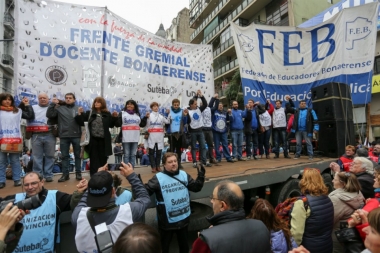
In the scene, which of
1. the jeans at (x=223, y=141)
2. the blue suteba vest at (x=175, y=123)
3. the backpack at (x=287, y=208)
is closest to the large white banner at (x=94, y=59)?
the blue suteba vest at (x=175, y=123)

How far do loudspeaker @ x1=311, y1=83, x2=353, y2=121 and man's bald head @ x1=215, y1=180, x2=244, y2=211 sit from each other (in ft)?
19.1

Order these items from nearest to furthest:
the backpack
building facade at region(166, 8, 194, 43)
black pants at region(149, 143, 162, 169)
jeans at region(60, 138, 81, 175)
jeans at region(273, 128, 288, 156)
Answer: the backpack, jeans at region(60, 138, 81, 175), black pants at region(149, 143, 162, 169), jeans at region(273, 128, 288, 156), building facade at region(166, 8, 194, 43)

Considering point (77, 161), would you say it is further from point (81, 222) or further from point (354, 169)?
point (354, 169)

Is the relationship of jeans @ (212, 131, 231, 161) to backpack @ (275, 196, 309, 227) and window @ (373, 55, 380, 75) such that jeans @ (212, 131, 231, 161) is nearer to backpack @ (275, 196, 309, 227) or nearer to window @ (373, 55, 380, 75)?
backpack @ (275, 196, 309, 227)

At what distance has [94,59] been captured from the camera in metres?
4.49

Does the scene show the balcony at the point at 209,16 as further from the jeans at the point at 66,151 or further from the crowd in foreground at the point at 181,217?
the crowd in foreground at the point at 181,217

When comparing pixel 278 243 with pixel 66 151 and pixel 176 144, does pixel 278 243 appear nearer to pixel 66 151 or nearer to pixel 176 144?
pixel 176 144

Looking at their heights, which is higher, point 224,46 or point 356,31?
point 224,46

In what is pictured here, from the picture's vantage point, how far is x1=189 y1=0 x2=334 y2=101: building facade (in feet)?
67.9

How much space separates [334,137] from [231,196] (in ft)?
19.2

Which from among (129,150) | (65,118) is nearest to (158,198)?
(129,150)

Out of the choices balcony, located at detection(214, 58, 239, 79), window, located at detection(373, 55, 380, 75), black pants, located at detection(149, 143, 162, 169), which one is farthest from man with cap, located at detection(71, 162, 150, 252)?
balcony, located at detection(214, 58, 239, 79)

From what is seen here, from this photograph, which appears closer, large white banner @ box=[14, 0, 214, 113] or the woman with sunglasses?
the woman with sunglasses

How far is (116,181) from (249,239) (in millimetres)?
1715
